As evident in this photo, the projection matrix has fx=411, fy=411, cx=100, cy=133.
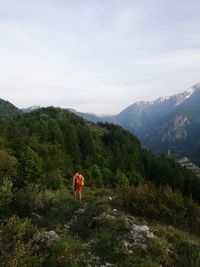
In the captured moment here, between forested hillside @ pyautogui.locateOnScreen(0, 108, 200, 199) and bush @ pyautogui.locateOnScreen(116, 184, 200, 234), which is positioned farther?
forested hillside @ pyautogui.locateOnScreen(0, 108, 200, 199)

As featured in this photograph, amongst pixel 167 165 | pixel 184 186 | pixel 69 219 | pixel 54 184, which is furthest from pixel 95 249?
pixel 167 165

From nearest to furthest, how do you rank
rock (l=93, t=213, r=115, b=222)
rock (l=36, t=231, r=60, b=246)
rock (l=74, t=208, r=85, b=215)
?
rock (l=36, t=231, r=60, b=246)
rock (l=93, t=213, r=115, b=222)
rock (l=74, t=208, r=85, b=215)

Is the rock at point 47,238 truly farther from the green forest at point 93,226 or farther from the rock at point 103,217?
the rock at point 103,217

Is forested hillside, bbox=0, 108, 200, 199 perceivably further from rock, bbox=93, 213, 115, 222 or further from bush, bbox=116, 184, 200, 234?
rock, bbox=93, 213, 115, 222

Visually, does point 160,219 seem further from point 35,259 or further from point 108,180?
point 108,180

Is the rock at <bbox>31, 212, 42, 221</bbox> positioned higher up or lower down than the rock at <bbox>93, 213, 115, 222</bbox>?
lower down

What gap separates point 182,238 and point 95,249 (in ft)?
13.1

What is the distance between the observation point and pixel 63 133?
10225 cm

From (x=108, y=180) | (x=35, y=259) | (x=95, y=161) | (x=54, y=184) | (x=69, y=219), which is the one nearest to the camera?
(x=35, y=259)

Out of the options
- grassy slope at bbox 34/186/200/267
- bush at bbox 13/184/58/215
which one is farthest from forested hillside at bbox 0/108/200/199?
grassy slope at bbox 34/186/200/267

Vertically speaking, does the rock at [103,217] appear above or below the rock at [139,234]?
Result: above

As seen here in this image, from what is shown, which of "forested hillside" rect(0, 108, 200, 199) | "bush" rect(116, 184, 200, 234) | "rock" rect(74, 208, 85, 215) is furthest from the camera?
"forested hillside" rect(0, 108, 200, 199)

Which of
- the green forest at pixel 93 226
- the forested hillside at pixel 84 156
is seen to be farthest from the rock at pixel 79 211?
the forested hillside at pixel 84 156

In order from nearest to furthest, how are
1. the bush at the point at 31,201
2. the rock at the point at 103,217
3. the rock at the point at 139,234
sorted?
the rock at the point at 139,234 < the rock at the point at 103,217 < the bush at the point at 31,201
